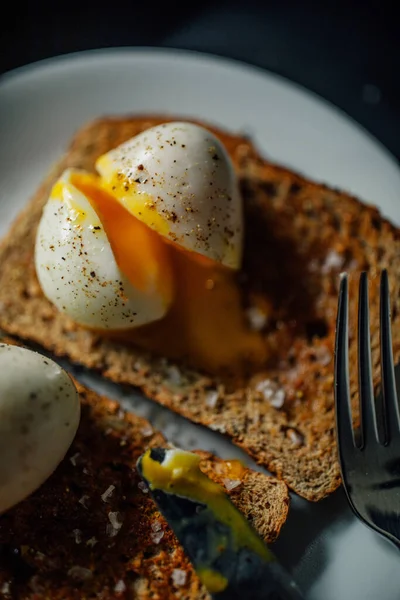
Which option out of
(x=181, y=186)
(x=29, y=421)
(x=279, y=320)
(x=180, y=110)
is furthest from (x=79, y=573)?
(x=180, y=110)

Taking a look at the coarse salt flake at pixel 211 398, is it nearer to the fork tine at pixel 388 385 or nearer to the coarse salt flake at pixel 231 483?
the coarse salt flake at pixel 231 483

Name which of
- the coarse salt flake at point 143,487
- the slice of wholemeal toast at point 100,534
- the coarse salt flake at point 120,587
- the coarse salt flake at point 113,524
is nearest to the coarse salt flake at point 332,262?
the slice of wholemeal toast at point 100,534

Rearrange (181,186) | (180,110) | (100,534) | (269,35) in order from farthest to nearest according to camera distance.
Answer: (269,35) < (180,110) < (181,186) < (100,534)

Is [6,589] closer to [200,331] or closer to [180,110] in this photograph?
[200,331]

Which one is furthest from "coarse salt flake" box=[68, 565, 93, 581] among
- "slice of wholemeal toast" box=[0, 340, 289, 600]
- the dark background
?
the dark background

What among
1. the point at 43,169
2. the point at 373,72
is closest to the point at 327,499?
the point at 43,169

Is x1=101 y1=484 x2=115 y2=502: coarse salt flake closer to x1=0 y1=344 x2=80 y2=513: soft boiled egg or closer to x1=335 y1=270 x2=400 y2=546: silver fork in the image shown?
x1=0 y1=344 x2=80 y2=513: soft boiled egg

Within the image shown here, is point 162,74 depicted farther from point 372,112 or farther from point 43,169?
point 372,112
